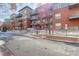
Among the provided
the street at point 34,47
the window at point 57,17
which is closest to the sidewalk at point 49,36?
the street at point 34,47

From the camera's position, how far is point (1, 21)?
2223 mm

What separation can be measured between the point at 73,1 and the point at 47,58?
84 centimetres

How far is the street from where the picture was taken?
216 centimetres

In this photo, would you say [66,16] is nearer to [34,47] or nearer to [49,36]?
[49,36]

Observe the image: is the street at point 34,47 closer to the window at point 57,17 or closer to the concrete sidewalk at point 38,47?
the concrete sidewalk at point 38,47

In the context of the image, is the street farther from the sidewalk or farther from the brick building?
the brick building

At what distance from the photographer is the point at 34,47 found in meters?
2.20

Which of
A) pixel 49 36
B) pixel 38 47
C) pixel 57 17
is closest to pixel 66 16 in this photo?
pixel 57 17

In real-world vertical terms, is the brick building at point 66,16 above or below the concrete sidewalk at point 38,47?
above

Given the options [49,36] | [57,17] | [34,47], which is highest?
[57,17]

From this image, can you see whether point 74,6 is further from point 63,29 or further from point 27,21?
point 27,21

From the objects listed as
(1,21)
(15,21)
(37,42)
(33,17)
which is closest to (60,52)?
(37,42)

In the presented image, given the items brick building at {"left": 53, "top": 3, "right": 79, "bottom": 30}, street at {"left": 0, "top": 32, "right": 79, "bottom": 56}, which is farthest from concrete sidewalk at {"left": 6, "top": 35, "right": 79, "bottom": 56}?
brick building at {"left": 53, "top": 3, "right": 79, "bottom": 30}

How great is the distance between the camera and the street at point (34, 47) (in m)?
2.16
